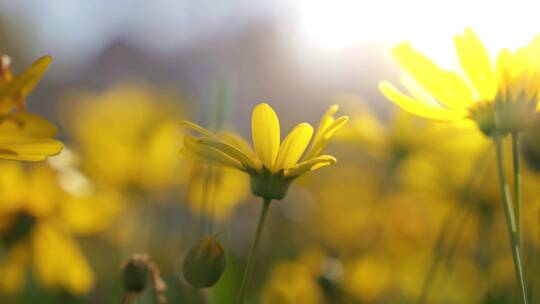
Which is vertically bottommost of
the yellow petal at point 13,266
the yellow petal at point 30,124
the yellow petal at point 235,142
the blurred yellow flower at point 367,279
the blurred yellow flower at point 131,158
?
the blurred yellow flower at point 367,279

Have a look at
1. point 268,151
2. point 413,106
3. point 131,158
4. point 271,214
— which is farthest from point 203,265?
point 271,214

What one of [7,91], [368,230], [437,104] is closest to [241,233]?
[368,230]

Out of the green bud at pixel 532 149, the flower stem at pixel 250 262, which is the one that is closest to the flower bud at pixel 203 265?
the flower stem at pixel 250 262

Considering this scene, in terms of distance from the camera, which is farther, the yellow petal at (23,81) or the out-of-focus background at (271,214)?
the out-of-focus background at (271,214)

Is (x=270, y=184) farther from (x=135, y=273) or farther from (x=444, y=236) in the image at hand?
(x=444, y=236)

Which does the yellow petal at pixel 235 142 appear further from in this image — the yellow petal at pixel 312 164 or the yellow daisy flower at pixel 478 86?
the yellow daisy flower at pixel 478 86

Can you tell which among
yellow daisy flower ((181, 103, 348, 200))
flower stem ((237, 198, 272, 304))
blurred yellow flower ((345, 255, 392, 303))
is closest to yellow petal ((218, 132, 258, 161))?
yellow daisy flower ((181, 103, 348, 200))
